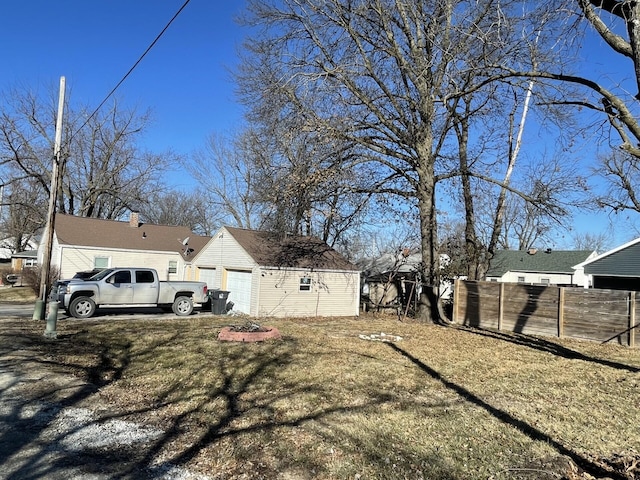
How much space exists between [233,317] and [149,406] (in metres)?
12.3

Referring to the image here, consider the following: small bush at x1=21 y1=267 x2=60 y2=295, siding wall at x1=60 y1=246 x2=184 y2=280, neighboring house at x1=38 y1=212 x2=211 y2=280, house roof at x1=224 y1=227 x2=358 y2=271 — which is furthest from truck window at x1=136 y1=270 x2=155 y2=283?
small bush at x1=21 y1=267 x2=60 y2=295

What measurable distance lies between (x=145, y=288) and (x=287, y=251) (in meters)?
6.33

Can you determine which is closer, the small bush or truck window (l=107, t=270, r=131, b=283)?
truck window (l=107, t=270, r=131, b=283)

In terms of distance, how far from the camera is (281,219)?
787 inches

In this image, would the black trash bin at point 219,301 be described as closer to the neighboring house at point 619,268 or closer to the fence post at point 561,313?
the fence post at point 561,313

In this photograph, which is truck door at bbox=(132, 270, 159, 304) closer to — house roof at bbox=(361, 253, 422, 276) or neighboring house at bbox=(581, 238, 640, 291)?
house roof at bbox=(361, 253, 422, 276)

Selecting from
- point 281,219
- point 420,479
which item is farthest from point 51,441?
point 281,219

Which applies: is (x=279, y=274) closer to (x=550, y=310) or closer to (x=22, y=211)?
(x=550, y=310)

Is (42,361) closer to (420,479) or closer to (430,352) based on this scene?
(420,479)

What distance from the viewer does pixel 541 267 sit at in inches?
1757

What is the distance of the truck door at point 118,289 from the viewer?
17750 millimetres

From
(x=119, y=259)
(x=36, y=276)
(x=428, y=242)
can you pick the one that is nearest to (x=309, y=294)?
(x=428, y=242)

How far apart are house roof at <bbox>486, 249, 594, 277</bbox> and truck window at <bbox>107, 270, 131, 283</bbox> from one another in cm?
3616

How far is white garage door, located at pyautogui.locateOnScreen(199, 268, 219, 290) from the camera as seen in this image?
903 inches
